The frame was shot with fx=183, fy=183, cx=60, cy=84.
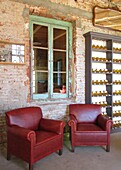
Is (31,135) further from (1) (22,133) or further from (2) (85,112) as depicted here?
(2) (85,112)

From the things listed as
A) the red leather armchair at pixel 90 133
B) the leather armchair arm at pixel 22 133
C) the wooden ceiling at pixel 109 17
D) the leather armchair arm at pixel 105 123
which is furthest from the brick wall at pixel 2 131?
the wooden ceiling at pixel 109 17

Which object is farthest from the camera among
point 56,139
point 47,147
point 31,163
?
point 56,139

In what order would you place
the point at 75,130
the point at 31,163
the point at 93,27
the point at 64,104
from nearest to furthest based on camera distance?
the point at 31,163
the point at 75,130
the point at 64,104
the point at 93,27

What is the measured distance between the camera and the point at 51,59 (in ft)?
14.1

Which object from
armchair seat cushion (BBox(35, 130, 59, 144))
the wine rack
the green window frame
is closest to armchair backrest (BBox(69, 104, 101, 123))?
the wine rack

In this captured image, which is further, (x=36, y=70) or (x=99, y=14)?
(x=99, y=14)

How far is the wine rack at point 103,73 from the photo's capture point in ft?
14.5

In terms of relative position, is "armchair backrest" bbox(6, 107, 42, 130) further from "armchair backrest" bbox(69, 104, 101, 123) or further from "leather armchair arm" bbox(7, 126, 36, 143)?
"armchair backrest" bbox(69, 104, 101, 123)

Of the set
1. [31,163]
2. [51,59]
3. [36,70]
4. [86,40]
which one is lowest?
[31,163]

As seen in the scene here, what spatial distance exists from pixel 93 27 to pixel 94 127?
8.37 ft

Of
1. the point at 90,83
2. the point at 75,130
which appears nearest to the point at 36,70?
the point at 90,83

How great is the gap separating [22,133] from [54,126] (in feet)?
2.20

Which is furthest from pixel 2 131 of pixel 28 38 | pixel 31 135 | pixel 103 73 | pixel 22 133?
pixel 103 73

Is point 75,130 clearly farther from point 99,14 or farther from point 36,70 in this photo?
point 99,14
